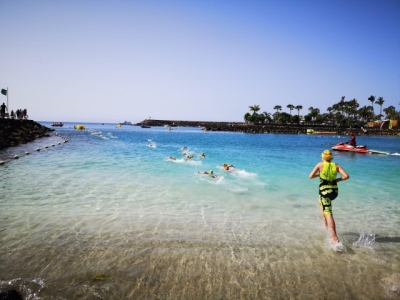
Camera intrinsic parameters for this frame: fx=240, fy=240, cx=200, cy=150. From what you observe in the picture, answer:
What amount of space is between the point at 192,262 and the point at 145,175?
31.8ft

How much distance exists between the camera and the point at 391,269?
4719 mm

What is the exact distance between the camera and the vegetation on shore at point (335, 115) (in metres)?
115

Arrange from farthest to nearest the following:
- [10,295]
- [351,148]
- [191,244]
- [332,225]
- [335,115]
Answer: [335,115]
[351,148]
[191,244]
[332,225]
[10,295]

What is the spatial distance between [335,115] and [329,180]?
137m

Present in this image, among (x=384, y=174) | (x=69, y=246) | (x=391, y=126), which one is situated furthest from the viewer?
(x=391, y=126)

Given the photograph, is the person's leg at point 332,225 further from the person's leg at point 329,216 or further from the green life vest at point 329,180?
the green life vest at point 329,180

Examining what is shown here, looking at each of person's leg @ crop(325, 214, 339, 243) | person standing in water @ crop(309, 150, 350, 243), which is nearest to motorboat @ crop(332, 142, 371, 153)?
person standing in water @ crop(309, 150, 350, 243)

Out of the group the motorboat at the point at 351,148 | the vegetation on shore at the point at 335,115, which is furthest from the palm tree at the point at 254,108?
the motorboat at the point at 351,148

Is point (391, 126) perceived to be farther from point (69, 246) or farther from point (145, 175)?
point (69, 246)

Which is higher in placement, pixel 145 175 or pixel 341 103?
pixel 341 103

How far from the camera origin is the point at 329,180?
5578 mm

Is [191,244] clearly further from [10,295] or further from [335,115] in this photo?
[335,115]

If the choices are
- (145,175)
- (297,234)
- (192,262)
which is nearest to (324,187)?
(297,234)

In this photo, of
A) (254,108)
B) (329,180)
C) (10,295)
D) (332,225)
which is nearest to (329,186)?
(329,180)
